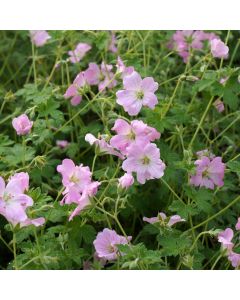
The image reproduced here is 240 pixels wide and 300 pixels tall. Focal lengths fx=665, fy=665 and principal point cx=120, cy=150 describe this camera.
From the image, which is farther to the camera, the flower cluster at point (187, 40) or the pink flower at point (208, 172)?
the flower cluster at point (187, 40)

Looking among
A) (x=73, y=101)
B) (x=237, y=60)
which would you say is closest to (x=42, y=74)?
(x=73, y=101)

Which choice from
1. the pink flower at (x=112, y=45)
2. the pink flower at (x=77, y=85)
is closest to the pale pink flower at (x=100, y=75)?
the pink flower at (x=77, y=85)

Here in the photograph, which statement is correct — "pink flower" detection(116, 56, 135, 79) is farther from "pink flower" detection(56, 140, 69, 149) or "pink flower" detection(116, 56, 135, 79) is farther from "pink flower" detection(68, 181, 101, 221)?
"pink flower" detection(68, 181, 101, 221)

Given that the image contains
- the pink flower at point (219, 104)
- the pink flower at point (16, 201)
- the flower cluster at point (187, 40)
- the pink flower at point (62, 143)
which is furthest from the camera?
the flower cluster at point (187, 40)

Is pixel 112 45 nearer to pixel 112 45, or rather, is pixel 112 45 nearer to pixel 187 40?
pixel 112 45

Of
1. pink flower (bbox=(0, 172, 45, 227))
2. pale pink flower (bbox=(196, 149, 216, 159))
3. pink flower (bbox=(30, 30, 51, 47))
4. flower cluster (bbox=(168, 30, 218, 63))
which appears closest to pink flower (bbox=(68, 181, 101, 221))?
pink flower (bbox=(0, 172, 45, 227))

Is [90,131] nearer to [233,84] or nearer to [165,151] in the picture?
[165,151]

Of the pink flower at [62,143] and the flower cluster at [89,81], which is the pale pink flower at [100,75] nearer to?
the flower cluster at [89,81]

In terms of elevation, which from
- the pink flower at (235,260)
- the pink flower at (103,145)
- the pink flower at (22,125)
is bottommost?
the pink flower at (235,260)
